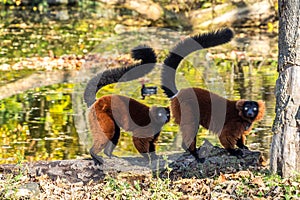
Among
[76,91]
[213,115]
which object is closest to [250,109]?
[213,115]

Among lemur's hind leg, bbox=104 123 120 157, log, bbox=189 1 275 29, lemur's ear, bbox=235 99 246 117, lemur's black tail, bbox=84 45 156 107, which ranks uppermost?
log, bbox=189 1 275 29

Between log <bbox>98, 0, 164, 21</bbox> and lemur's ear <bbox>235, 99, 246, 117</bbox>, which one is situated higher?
log <bbox>98, 0, 164, 21</bbox>

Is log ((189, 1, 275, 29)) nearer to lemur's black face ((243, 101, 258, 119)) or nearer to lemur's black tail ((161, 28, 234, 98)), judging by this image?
lemur's black tail ((161, 28, 234, 98))

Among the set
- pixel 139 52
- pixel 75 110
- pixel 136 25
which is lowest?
pixel 75 110

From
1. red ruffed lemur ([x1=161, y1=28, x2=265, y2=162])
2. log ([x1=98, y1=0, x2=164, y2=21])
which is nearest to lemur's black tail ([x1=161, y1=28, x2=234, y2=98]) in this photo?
red ruffed lemur ([x1=161, y1=28, x2=265, y2=162])

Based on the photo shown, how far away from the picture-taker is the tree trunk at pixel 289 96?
6.00 m

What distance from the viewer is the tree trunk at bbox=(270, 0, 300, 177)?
19.7ft

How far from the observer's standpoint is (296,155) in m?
6.02

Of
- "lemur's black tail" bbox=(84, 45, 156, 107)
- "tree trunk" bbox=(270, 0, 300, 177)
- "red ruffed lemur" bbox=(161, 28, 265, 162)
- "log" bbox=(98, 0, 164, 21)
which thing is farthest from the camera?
"log" bbox=(98, 0, 164, 21)

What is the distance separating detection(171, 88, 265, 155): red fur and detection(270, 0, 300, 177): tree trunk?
2.43 ft

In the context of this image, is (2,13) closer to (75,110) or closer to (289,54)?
(75,110)

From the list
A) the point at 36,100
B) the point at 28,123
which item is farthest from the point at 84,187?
the point at 36,100

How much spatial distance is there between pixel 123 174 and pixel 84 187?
0.60 metres

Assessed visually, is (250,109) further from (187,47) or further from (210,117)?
(187,47)
